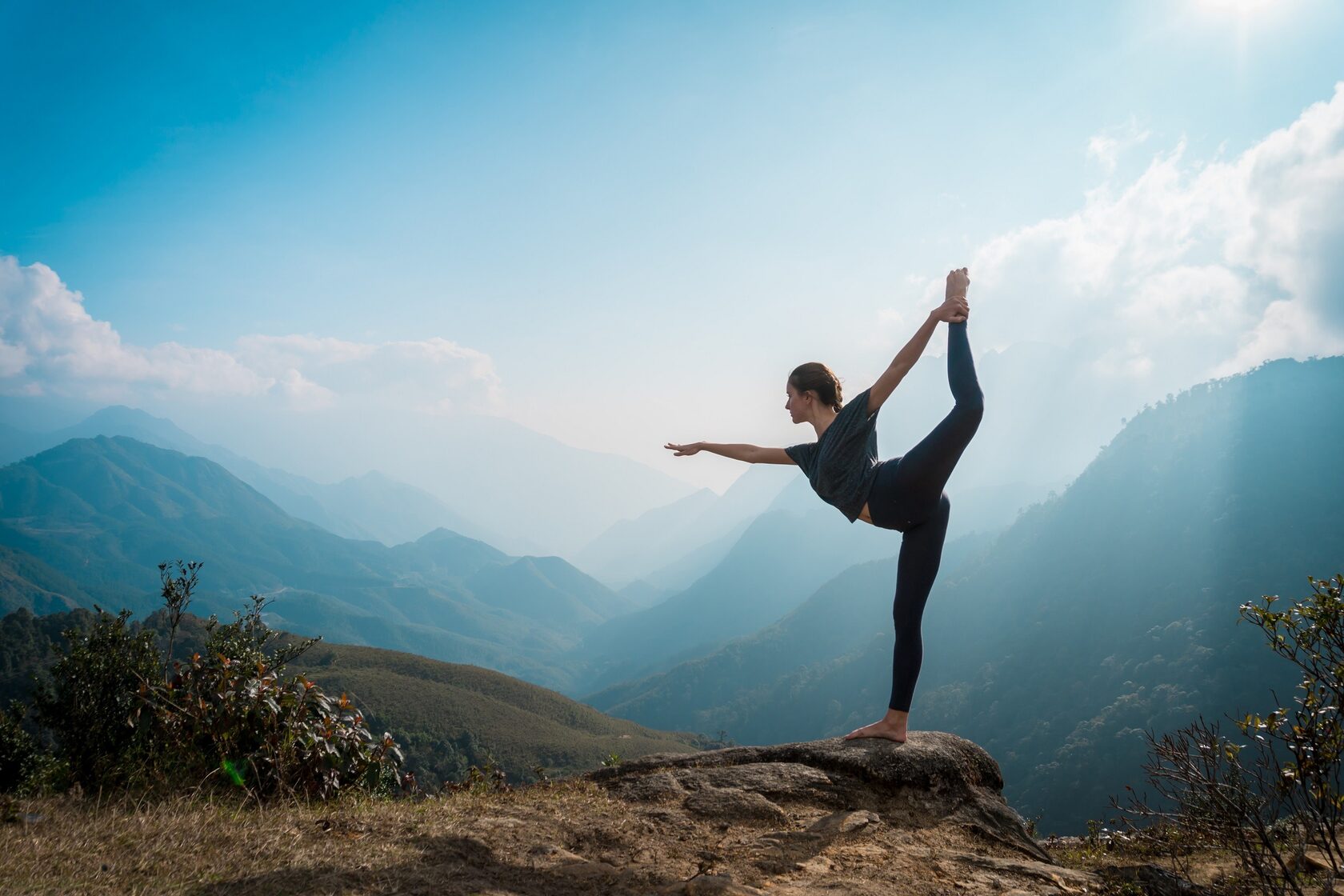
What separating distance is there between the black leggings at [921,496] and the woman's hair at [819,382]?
2.25 feet

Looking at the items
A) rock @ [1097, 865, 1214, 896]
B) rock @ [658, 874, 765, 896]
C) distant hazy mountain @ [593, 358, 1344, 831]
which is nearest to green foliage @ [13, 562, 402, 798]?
rock @ [658, 874, 765, 896]

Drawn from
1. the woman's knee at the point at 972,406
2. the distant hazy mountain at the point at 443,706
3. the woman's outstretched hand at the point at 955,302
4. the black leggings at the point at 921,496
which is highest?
the woman's outstretched hand at the point at 955,302

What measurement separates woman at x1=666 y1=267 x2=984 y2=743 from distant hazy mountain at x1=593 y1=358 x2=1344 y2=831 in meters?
120

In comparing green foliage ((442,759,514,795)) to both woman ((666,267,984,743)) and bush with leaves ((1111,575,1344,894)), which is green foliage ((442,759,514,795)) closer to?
woman ((666,267,984,743))

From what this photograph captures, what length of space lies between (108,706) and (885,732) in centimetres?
949

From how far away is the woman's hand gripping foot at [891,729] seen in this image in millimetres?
5832

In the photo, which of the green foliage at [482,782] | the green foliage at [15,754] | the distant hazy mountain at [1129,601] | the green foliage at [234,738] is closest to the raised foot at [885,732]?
the green foliage at [482,782]

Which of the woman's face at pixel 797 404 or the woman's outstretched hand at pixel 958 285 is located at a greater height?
the woman's outstretched hand at pixel 958 285

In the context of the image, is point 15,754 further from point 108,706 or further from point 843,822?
point 843,822

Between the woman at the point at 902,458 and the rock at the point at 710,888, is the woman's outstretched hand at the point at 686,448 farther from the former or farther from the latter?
the rock at the point at 710,888

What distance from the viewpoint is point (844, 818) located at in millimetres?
4840

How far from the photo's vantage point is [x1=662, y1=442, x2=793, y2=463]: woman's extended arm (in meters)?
5.61

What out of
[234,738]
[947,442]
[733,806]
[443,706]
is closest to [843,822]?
[733,806]

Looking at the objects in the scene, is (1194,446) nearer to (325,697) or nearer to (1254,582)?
(1254,582)
